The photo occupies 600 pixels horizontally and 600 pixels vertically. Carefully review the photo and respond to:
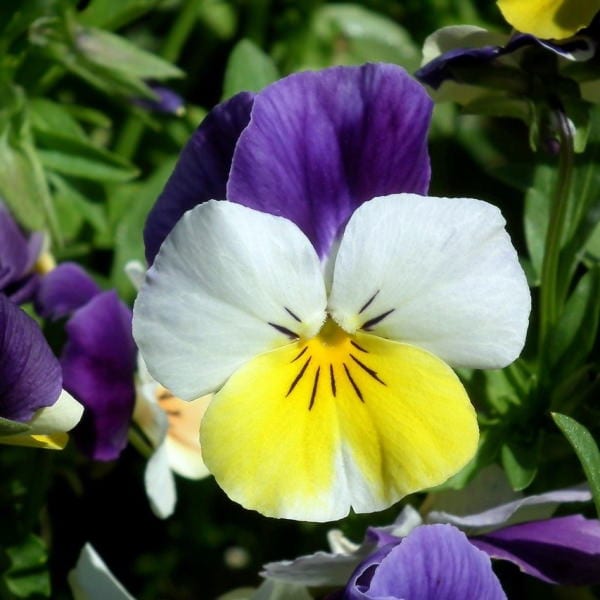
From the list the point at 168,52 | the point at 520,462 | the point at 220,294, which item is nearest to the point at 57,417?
the point at 220,294

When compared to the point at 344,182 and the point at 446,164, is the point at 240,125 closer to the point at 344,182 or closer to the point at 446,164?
the point at 344,182

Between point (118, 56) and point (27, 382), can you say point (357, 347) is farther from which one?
point (118, 56)

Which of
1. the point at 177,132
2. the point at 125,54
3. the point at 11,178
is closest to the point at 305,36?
the point at 177,132

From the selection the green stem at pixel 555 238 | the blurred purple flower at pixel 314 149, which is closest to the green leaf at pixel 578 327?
the green stem at pixel 555 238

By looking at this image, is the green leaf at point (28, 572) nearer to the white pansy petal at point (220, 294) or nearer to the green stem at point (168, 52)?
the white pansy petal at point (220, 294)

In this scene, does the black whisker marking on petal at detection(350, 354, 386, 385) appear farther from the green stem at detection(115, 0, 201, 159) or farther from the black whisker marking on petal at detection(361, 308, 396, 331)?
the green stem at detection(115, 0, 201, 159)
